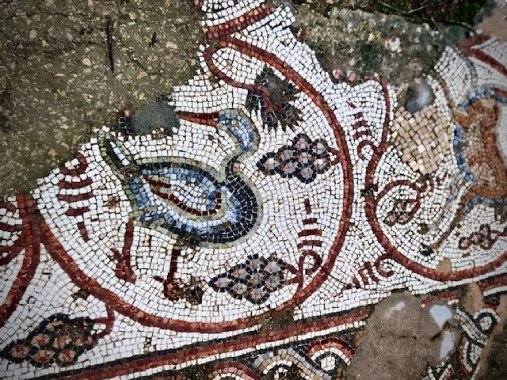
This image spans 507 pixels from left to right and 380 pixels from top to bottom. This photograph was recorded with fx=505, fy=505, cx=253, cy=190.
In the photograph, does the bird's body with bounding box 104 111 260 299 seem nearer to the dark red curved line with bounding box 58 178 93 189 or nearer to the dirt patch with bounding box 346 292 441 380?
the dark red curved line with bounding box 58 178 93 189

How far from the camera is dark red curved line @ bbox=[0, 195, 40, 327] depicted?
2.94 meters

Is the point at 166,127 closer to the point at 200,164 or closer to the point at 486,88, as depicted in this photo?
the point at 200,164

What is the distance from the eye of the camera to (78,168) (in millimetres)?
3033

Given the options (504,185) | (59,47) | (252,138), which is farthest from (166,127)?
(504,185)

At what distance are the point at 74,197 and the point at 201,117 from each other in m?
0.92

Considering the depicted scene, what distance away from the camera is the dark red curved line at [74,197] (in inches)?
118

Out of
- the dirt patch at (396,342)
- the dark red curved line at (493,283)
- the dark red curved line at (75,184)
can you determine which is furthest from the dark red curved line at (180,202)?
the dark red curved line at (493,283)

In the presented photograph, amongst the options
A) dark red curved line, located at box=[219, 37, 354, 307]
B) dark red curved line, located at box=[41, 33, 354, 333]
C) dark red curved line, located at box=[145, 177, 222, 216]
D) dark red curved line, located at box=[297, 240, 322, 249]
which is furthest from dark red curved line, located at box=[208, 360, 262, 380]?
dark red curved line, located at box=[145, 177, 222, 216]

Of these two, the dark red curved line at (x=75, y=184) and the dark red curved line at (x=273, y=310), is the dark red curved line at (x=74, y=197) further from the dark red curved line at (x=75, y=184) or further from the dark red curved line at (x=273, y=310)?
the dark red curved line at (x=273, y=310)

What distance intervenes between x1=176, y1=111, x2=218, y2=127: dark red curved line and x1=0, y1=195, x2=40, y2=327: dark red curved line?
3.39 feet

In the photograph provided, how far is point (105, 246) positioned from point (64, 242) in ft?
0.78

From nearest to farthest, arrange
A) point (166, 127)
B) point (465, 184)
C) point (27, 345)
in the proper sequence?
1. point (27, 345)
2. point (166, 127)
3. point (465, 184)

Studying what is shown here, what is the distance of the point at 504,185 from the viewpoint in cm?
394

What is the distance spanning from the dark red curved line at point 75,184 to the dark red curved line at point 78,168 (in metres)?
0.05
